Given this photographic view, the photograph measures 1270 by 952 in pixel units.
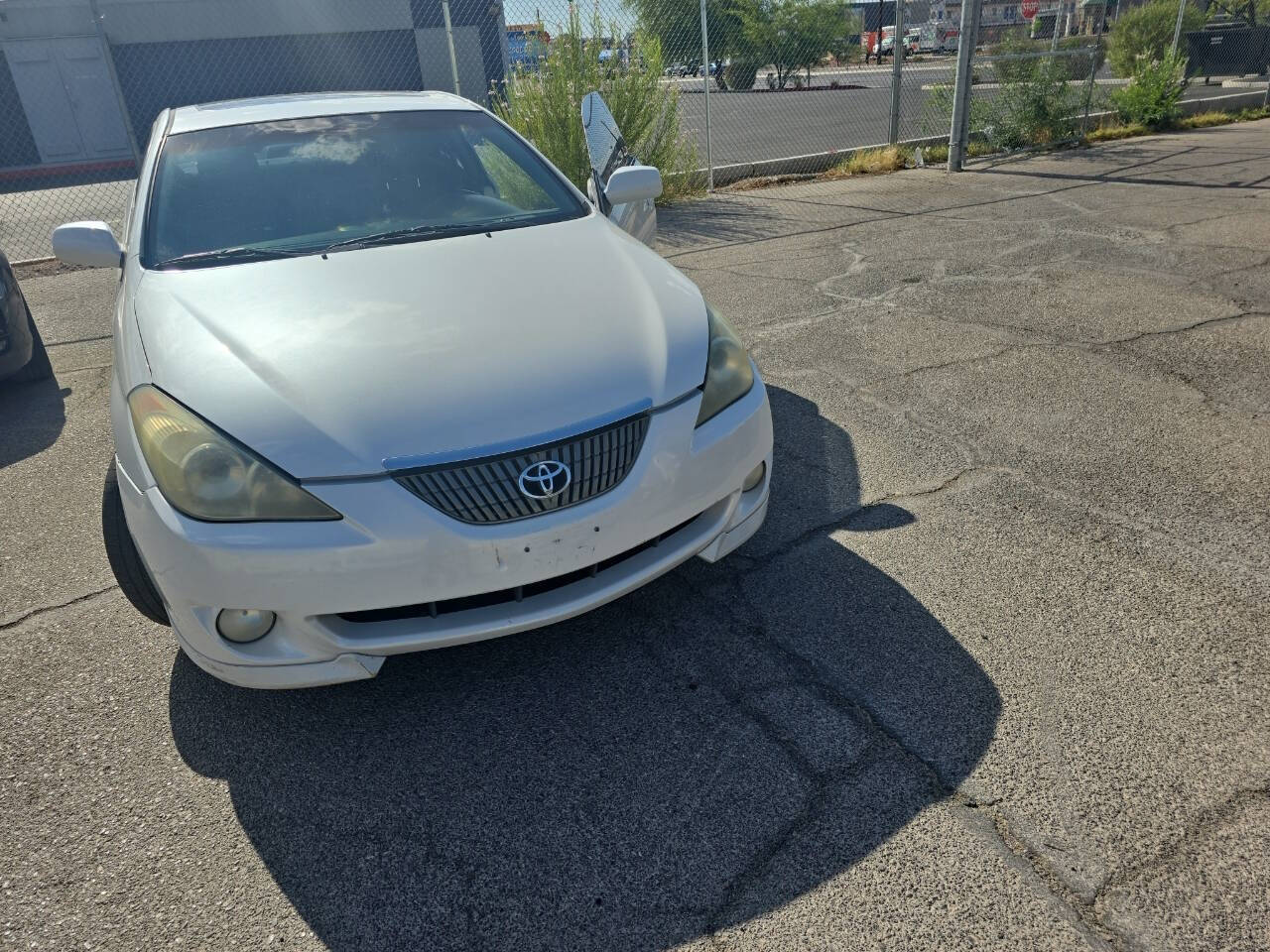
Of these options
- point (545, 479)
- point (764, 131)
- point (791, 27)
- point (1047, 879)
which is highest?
point (791, 27)

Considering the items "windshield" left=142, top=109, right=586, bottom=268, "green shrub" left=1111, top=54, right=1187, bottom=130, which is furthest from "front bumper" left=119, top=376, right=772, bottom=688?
"green shrub" left=1111, top=54, right=1187, bottom=130

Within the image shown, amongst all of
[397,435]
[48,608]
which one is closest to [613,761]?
[397,435]

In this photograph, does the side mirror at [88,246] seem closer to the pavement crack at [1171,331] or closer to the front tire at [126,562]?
the front tire at [126,562]

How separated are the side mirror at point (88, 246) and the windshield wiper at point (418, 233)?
2.86ft

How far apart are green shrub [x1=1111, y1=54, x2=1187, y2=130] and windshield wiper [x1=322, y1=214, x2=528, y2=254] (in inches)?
538

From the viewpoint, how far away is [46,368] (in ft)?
18.1

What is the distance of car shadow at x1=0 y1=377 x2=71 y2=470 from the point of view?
4504 millimetres

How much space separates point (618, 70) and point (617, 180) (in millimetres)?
6377

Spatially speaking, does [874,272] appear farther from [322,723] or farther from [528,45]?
[322,723]

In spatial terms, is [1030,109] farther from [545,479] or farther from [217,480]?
[217,480]

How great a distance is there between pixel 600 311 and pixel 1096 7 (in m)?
16.2

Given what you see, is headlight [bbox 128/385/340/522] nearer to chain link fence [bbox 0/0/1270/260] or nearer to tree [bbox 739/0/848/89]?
chain link fence [bbox 0/0/1270/260]

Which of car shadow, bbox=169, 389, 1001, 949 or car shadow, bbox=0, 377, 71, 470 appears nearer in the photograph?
car shadow, bbox=169, 389, 1001, 949

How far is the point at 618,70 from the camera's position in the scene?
31.1 feet
